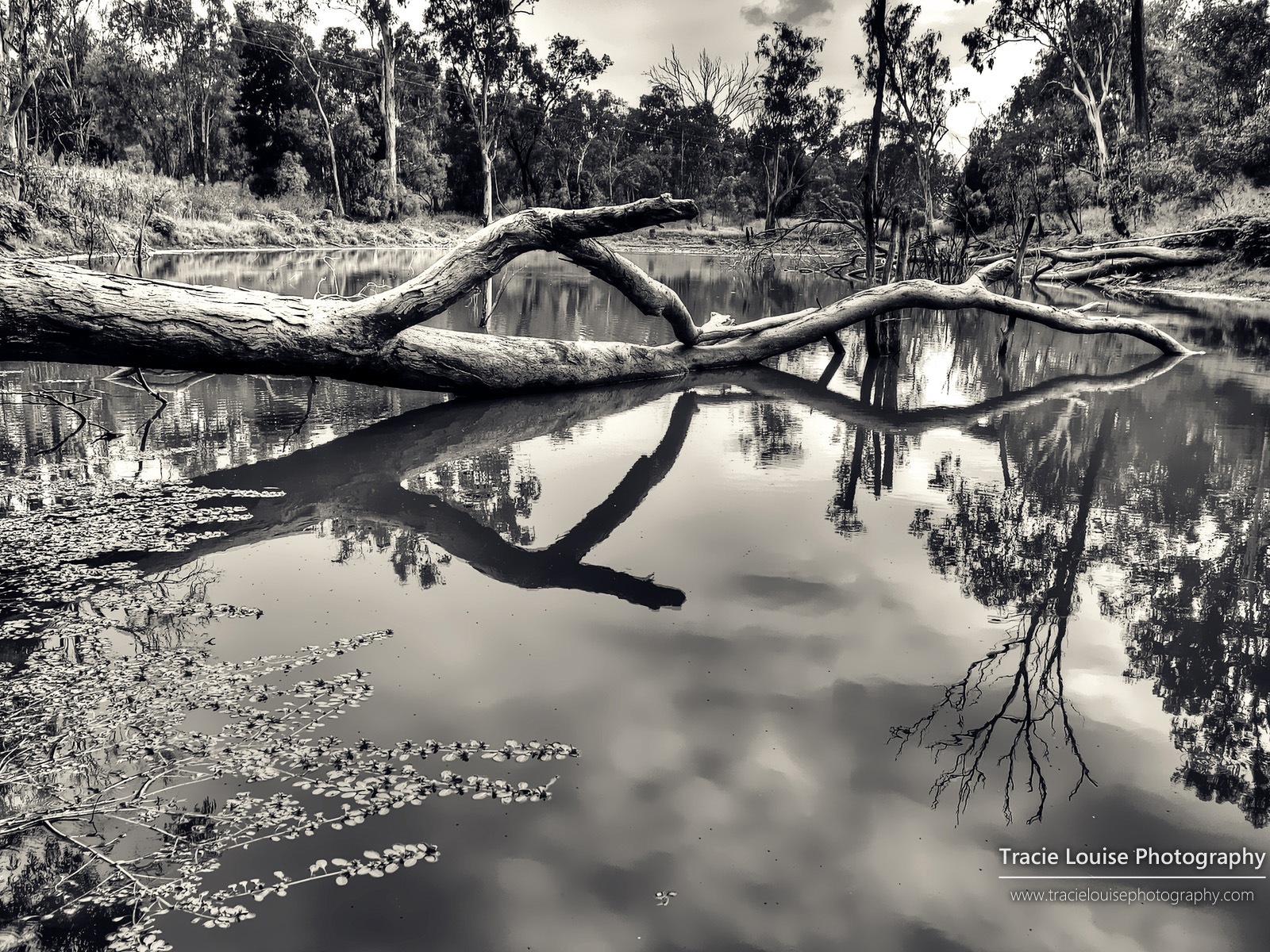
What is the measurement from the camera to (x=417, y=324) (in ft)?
25.7

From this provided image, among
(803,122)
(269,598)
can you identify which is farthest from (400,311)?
(803,122)

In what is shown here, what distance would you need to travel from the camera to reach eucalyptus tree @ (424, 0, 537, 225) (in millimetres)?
37625

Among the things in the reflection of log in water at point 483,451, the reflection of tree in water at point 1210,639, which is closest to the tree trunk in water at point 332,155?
the reflection of log in water at point 483,451

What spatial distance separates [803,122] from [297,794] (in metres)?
50.5

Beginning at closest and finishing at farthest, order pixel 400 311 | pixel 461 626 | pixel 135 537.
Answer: pixel 461 626 < pixel 135 537 < pixel 400 311

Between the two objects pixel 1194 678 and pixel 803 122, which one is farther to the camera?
pixel 803 122

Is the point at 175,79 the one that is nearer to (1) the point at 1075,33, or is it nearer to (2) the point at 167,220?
(2) the point at 167,220

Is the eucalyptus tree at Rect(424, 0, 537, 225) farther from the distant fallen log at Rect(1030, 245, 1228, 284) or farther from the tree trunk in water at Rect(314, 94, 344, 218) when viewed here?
the distant fallen log at Rect(1030, 245, 1228, 284)

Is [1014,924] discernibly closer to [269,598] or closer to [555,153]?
[269,598]

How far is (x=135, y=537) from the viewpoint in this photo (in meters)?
4.67

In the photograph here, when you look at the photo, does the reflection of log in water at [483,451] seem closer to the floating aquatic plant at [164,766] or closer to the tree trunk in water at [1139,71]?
the floating aquatic plant at [164,766]

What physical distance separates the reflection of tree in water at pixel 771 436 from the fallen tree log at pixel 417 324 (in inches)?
58.7

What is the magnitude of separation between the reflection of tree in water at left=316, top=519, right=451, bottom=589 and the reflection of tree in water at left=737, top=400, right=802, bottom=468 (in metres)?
2.83

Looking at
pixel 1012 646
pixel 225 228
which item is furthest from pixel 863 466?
pixel 225 228
